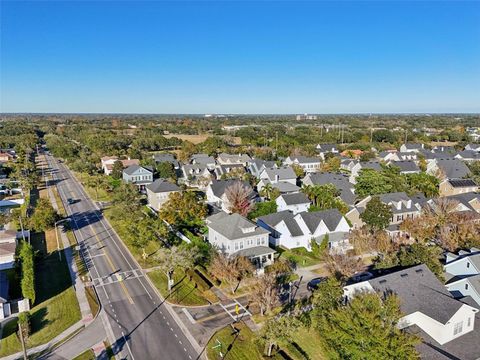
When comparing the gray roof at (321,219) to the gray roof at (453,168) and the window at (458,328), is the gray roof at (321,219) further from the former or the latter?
the gray roof at (453,168)

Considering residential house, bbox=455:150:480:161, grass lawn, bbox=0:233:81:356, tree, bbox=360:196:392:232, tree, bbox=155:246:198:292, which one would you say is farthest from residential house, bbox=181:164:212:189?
residential house, bbox=455:150:480:161

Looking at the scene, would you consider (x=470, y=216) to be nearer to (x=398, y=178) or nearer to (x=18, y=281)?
(x=398, y=178)

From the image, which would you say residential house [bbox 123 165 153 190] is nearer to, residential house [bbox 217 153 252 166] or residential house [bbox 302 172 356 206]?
residential house [bbox 217 153 252 166]

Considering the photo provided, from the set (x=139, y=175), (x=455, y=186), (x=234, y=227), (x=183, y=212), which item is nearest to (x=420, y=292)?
(x=234, y=227)

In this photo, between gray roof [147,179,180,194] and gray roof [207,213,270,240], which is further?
gray roof [147,179,180,194]

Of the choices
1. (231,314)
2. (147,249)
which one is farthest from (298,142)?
(231,314)

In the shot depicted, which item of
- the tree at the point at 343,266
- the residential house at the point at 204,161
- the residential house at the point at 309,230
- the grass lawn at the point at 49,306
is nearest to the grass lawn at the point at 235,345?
the tree at the point at 343,266

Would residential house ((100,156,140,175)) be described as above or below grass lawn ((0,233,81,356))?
above
